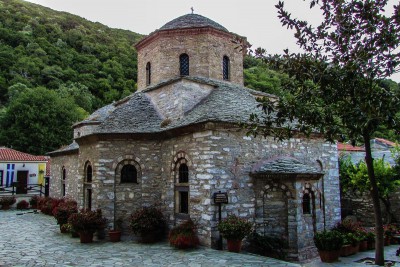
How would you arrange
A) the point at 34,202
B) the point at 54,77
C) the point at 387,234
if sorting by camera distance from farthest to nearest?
the point at 54,77 → the point at 34,202 → the point at 387,234

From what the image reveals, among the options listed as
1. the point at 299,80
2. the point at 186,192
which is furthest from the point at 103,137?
the point at 299,80

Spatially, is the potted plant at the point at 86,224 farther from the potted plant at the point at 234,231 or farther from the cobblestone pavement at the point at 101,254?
the potted plant at the point at 234,231

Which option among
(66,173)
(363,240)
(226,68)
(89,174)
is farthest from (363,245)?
(66,173)

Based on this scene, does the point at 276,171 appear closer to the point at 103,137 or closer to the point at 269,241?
the point at 269,241

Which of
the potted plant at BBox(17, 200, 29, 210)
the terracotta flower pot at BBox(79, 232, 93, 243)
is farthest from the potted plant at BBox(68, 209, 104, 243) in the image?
the potted plant at BBox(17, 200, 29, 210)

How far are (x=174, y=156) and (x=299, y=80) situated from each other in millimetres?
6738

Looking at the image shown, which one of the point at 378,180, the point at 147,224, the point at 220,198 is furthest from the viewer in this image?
the point at 378,180

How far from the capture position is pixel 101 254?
404 inches

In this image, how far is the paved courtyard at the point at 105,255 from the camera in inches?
358

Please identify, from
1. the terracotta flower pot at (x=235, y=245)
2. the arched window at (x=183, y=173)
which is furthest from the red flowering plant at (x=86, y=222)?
the terracotta flower pot at (x=235, y=245)

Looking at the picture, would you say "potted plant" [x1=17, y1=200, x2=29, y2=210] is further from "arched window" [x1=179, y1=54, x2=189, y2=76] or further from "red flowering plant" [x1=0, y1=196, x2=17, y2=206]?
"arched window" [x1=179, y1=54, x2=189, y2=76]

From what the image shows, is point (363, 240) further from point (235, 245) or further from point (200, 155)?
point (200, 155)

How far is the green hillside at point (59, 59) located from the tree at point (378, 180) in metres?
40.9

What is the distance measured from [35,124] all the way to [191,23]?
1008 inches
